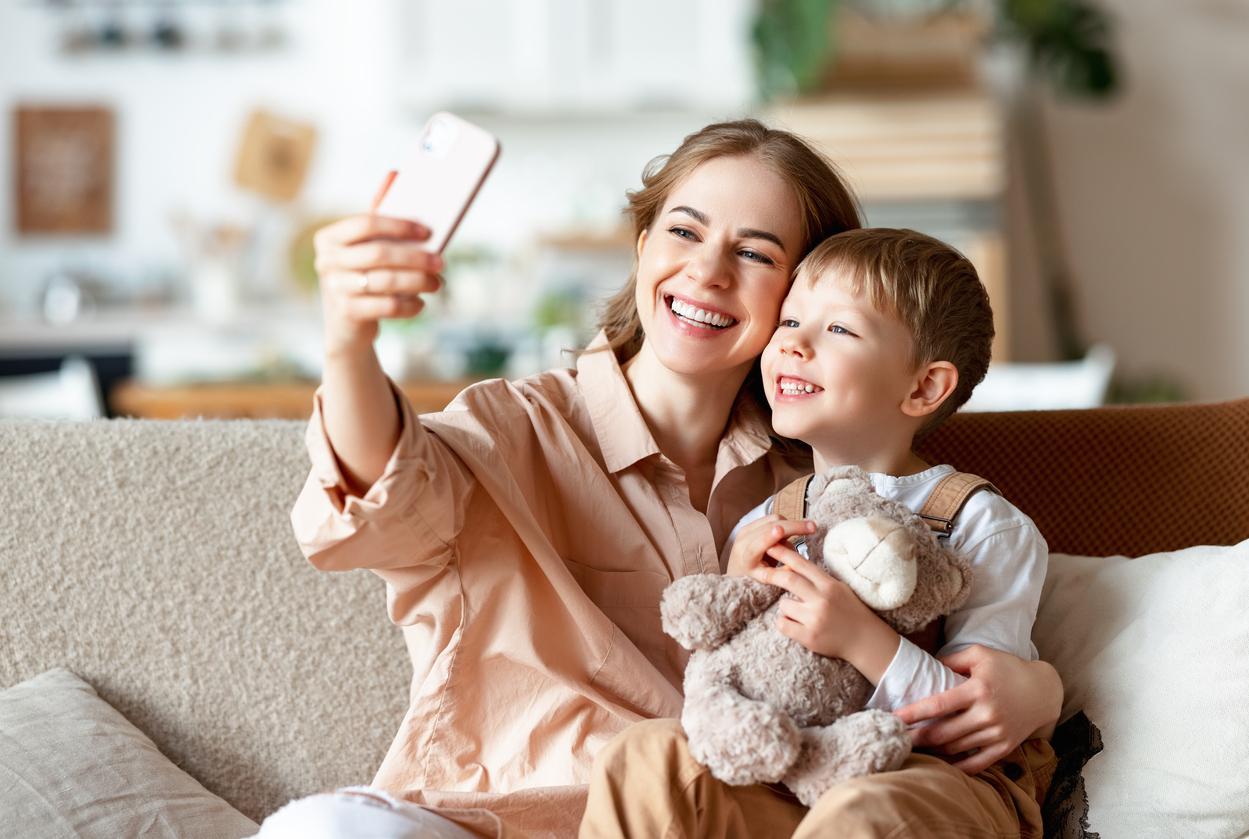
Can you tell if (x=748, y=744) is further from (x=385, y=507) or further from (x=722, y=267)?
(x=722, y=267)

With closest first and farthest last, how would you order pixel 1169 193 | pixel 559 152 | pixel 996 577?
pixel 996 577
pixel 1169 193
pixel 559 152

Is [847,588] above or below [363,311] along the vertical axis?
below

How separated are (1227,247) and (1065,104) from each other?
941mm

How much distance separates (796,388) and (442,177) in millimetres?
484

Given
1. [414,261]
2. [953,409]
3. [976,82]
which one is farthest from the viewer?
[976,82]

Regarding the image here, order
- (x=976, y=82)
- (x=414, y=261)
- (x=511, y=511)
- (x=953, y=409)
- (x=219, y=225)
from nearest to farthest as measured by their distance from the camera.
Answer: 1. (x=414, y=261)
2. (x=511, y=511)
3. (x=953, y=409)
4. (x=976, y=82)
5. (x=219, y=225)

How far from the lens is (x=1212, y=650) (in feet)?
3.88

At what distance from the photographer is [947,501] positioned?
3.76ft

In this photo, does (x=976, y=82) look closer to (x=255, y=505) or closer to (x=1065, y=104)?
(x=1065, y=104)

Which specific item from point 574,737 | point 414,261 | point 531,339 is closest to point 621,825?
point 574,737

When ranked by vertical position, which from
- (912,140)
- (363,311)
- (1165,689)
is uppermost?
(363,311)

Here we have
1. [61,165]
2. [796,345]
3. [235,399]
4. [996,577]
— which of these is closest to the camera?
[996,577]

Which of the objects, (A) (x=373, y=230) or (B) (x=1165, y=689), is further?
(B) (x=1165, y=689)

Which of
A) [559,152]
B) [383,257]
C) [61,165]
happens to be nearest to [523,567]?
[383,257]
